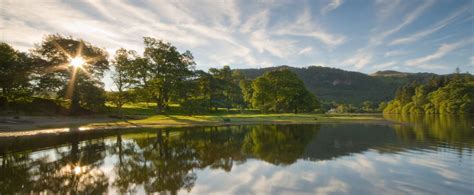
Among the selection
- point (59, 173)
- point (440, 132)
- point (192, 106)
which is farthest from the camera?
point (192, 106)

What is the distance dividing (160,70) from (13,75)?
26421 mm

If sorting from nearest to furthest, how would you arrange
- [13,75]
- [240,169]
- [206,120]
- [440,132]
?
[240,169]
[440,132]
[13,75]
[206,120]

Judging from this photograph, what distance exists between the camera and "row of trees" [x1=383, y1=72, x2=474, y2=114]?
106750 mm

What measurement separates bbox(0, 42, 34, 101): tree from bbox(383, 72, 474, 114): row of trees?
408 ft

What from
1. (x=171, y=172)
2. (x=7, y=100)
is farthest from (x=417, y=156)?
(x=7, y=100)

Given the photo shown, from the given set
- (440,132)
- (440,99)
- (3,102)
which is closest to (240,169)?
(440,132)

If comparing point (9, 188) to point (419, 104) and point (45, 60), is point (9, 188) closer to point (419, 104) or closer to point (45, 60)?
point (45, 60)

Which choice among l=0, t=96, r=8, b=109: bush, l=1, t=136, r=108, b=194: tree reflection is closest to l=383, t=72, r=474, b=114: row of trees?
l=1, t=136, r=108, b=194: tree reflection

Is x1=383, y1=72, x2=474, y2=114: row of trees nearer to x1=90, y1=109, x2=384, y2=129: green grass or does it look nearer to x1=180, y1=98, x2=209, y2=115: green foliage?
x1=90, y1=109, x2=384, y2=129: green grass

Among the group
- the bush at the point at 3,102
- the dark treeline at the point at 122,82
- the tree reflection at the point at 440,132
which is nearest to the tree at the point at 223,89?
the dark treeline at the point at 122,82

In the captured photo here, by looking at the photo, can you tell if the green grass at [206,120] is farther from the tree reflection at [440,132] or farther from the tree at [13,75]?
the tree at [13,75]

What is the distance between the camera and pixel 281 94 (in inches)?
3332

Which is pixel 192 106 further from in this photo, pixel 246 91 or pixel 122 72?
pixel 246 91

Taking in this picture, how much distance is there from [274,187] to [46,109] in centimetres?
5346
